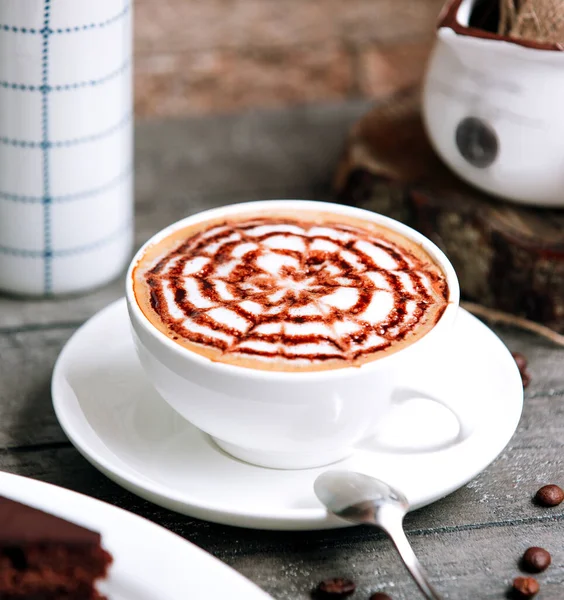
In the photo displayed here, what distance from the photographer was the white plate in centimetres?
82

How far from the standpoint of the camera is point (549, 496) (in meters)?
1.05

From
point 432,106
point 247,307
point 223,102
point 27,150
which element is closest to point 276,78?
point 223,102

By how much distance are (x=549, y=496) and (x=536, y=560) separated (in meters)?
0.12

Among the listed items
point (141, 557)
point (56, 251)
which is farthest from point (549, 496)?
point (56, 251)

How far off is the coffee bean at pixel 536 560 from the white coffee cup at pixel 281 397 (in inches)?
5.5

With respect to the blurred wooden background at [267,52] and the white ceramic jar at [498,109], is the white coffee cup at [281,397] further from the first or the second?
the blurred wooden background at [267,52]

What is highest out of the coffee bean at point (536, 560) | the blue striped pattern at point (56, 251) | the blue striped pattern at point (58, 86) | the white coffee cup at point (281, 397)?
the blue striped pattern at point (58, 86)

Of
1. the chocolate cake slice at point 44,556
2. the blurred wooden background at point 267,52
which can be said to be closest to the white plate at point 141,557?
the chocolate cake slice at point 44,556

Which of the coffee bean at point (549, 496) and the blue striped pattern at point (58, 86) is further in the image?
the blue striped pattern at point (58, 86)

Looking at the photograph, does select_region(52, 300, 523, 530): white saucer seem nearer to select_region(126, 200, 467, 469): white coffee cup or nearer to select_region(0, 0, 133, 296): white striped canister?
select_region(126, 200, 467, 469): white coffee cup

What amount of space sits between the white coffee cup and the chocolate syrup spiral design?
0.02 m

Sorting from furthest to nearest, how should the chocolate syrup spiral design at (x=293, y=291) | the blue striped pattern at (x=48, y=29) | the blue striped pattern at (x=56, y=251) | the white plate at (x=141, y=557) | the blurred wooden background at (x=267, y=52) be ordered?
the blurred wooden background at (x=267, y=52), the blue striped pattern at (x=56, y=251), the blue striped pattern at (x=48, y=29), the chocolate syrup spiral design at (x=293, y=291), the white plate at (x=141, y=557)

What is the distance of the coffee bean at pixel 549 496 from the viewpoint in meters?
1.05

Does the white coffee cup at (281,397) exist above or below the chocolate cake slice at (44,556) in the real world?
above
